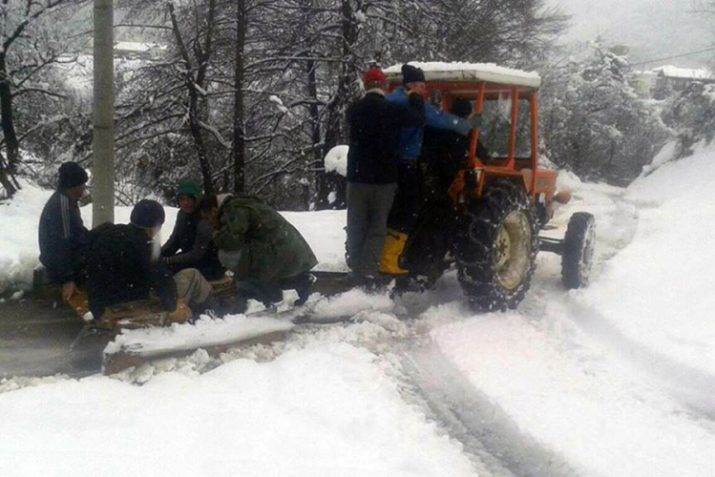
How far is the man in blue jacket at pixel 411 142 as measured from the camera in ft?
16.4

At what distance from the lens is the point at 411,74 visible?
4953mm

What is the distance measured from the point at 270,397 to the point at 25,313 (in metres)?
2.98

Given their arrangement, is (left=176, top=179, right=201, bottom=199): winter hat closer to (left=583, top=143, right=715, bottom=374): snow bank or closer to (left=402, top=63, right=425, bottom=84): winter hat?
(left=402, top=63, right=425, bottom=84): winter hat

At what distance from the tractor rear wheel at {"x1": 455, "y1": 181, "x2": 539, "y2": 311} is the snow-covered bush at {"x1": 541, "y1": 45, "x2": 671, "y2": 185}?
108ft

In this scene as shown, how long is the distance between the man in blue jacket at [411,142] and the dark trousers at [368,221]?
0.19 m

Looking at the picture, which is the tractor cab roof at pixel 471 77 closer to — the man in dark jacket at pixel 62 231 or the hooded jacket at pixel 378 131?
the hooded jacket at pixel 378 131

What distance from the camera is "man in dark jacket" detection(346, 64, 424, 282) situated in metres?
4.91

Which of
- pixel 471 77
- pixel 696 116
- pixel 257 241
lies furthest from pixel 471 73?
pixel 696 116

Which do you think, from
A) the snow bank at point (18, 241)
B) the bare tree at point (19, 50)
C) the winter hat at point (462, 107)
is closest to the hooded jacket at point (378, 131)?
the winter hat at point (462, 107)

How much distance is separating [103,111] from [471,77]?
285 centimetres

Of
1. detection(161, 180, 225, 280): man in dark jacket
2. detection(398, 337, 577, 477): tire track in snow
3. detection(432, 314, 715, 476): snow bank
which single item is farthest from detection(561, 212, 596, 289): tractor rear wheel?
detection(161, 180, 225, 280): man in dark jacket

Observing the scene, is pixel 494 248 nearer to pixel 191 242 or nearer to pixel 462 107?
pixel 462 107

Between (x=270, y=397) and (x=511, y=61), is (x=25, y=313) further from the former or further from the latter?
(x=511, y=61)

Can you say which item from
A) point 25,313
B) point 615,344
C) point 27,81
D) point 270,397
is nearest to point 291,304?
Result: point 270,397
